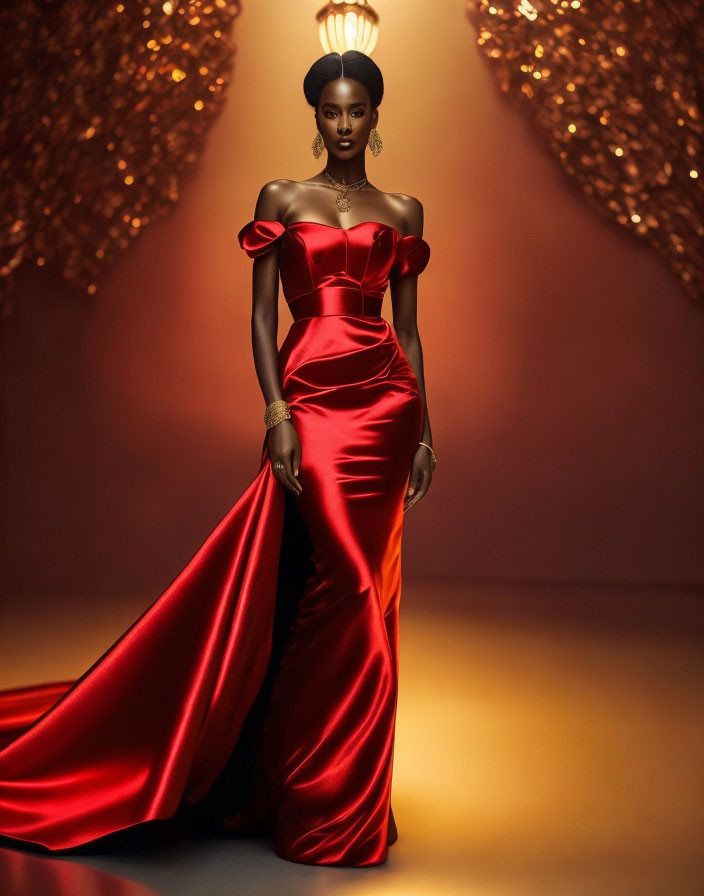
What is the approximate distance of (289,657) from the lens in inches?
84.3

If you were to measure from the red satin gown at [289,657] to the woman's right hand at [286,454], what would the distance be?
0.07ft

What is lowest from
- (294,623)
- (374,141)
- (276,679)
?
(276,679)

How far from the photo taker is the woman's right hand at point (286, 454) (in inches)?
83.2

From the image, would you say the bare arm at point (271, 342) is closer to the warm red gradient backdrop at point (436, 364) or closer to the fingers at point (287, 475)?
the fingers at point (287, 475)

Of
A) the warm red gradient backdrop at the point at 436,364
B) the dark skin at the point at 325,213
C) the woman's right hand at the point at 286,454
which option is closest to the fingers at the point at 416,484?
the dark skin at the point at 325,213

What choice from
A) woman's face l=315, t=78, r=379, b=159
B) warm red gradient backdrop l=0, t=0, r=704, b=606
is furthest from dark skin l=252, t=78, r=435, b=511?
warm red gradient backdrop l=0, t=0, r=704, b=606

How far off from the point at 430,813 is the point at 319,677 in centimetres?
45

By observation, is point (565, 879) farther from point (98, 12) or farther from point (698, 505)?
point (98, 12)

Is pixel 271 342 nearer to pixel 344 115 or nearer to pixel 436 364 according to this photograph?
pixel 344 115

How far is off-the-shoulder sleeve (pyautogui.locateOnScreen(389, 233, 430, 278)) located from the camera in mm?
2359

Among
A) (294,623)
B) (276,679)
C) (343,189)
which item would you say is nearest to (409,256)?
(343,189)

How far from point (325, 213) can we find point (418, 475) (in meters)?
0.59

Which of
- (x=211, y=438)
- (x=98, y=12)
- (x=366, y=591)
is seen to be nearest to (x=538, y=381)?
(x=211, y=438)

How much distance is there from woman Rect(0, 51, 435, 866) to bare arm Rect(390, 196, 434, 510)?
0.05 meters
